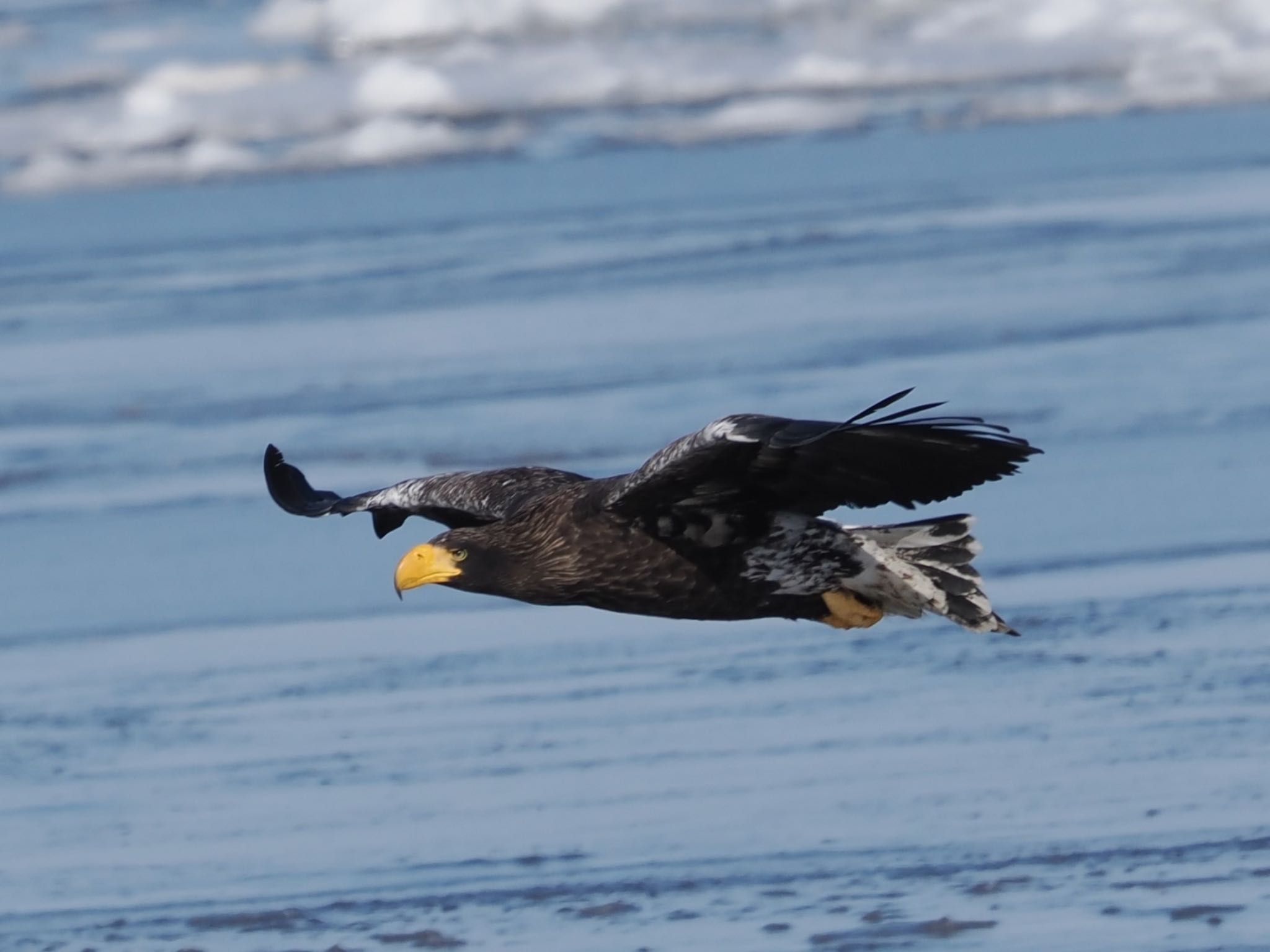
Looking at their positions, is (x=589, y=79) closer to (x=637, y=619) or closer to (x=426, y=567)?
(x=637, y=619)

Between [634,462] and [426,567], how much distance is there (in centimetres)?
383

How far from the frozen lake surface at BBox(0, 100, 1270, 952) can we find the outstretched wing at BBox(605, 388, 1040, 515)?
102 cm

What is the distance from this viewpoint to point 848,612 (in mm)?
6480

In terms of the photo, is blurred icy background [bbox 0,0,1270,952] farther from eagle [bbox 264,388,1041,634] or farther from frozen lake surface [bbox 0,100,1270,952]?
eagle [bbox 264,388,1041,634]

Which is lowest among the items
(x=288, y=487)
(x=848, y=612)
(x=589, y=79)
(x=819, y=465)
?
(x=848, y=612)

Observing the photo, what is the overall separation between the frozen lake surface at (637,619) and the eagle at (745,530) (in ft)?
2.19

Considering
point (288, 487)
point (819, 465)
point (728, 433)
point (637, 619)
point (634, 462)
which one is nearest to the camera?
point (728, 433)

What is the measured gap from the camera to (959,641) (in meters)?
8.02

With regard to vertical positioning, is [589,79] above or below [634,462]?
above

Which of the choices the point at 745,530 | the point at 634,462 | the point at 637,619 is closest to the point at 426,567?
the point at 745,530

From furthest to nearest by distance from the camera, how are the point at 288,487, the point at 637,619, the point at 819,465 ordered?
1. the point at 637,619
2. the point at 288,487
3. the point at 819,465

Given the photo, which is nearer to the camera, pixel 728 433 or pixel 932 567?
pixel 728 433

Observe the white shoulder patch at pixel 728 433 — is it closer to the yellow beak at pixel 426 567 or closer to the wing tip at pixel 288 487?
the yellow beak at pixel 426 567

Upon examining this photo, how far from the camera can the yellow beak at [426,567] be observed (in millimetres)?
6121
